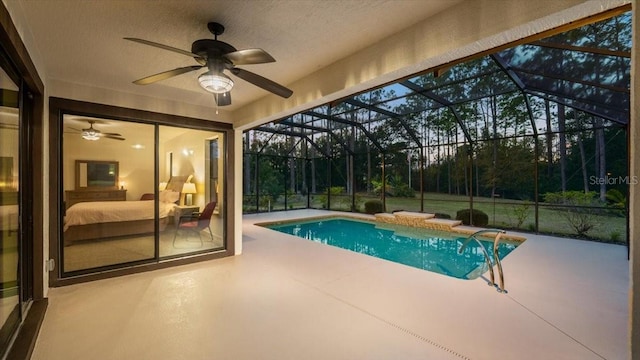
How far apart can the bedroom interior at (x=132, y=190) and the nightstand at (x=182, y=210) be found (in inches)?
0.7

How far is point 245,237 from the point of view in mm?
6762

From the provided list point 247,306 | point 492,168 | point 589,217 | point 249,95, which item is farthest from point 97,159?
point 589,217

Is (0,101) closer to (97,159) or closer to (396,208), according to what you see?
(97,159)

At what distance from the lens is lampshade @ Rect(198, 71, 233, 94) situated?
2352 mm

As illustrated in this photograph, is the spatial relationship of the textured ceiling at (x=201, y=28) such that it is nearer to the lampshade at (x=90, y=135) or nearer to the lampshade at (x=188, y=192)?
the lampshade at (x=90, y=135)

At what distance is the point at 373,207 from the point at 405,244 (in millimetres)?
3860

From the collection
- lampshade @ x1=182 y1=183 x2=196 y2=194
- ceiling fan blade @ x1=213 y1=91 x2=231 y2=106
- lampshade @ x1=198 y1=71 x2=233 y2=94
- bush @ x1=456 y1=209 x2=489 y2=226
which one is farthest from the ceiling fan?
bush @ x1=456 y1=209 x2=489 y2=226

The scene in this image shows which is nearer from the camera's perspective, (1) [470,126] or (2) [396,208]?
(1) [470,126]

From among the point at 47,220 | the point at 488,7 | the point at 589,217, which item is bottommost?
the point at 589,217

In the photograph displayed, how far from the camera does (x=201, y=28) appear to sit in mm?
2432

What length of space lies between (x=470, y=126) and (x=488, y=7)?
7.10 m

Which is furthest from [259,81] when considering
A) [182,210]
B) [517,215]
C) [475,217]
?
[517,215]

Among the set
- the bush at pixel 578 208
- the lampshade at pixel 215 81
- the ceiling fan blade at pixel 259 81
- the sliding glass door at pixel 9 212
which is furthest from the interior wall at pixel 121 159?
the bush at pixel 578 208

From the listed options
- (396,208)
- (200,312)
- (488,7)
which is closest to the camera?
(488,7)
